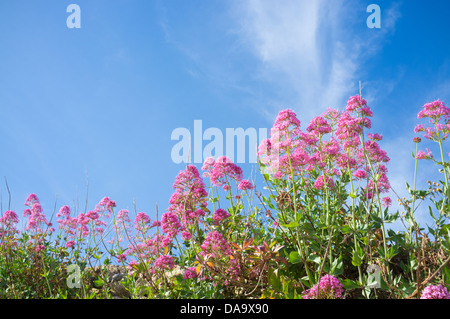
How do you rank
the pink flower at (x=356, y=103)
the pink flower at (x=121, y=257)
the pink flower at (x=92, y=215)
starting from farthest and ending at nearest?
the pink flower at (x=92, y=215), the pink flower at (x=121, y=257), the pink flower at (x=356, y=103)

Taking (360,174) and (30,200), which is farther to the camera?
(30,200)

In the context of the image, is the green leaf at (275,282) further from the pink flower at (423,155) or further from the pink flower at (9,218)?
the pink flower at (9,218)

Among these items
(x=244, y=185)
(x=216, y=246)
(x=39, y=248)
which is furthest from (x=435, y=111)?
(x=39, y=248)

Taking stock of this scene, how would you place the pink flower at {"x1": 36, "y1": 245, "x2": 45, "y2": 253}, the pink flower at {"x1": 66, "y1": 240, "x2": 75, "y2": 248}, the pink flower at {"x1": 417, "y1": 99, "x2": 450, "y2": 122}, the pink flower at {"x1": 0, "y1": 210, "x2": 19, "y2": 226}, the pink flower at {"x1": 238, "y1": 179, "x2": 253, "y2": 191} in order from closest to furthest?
the pink flower at {"x1": 417, "y1": 99, "x2": 450, "y2": 122}, the pink flower at {"x1": 238, "y1": 179, "x2": 253, "y2": 191}, the pink flower at {"x1": 36, "y1": 245, "x2": 45, "y2": 253}, the pink flower at {"x1": 66, "y1": 240, "x2": 75, "y2": 248}, the pink flower at {"x1": 0, "y1": 210, "x2": 19, "y2": 226}

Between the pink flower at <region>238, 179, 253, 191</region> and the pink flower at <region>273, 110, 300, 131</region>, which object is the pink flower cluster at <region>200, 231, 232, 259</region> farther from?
the pink flower at <region>273, 110, 300, 131</region>

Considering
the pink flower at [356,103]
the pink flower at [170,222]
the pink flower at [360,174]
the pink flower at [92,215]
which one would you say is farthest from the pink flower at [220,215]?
the pink flower at [92,215]

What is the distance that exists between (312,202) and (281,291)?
4.50ft

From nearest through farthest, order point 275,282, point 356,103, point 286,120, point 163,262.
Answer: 1. point 275,282
2. point 163,262
3. point 286,120
4. point 356,103

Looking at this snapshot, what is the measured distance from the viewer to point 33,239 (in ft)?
21.0

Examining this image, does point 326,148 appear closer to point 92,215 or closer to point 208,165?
point 208,165

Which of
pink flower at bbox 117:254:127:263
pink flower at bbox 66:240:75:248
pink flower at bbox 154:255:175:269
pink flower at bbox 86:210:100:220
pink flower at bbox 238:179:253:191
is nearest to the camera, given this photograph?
pink flower at bbox 154:255:175:269

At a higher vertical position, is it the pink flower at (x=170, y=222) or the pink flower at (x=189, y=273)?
the pink flower at (x=170, y=222)

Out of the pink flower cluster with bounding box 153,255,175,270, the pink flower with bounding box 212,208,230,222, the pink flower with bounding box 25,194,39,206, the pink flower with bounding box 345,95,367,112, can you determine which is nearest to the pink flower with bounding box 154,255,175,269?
the pink flower cluster with bounding box 153,255,175,270
